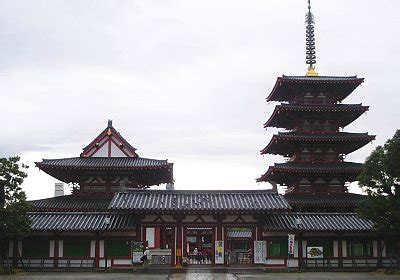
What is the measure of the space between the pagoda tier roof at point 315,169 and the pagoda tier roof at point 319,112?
470 centimetres

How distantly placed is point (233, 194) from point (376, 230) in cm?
1095

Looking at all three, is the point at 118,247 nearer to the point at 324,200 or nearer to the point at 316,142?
the point at 324,200

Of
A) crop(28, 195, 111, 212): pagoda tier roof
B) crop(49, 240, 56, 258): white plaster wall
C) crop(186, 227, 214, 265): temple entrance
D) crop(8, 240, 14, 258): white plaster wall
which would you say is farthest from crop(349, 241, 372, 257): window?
crop(8, 240, 14, 258): white plaster wall

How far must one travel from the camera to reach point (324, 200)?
1757 inches

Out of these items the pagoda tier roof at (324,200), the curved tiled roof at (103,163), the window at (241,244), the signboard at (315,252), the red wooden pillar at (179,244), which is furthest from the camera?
the window at (241,244)

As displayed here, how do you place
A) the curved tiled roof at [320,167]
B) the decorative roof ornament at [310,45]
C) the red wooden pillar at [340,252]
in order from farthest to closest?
1. the decorative roof ornament at [310,45]
2. the curved tiled roof at [320,167]
3. the red wooden pillar at [340,252]

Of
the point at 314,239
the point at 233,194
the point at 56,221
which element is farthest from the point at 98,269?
the point at 314,239

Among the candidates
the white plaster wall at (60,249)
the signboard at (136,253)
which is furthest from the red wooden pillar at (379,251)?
the white plaster wall at (60,249)

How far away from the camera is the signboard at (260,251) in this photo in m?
38.7

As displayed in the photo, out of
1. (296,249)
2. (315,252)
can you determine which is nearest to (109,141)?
(296,249)

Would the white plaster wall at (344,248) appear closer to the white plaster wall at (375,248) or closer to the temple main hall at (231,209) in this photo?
the temple main hall at (231,209)

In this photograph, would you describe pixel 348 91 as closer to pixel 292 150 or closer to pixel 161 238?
pixel 292 150

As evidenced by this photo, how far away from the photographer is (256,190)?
136 ft

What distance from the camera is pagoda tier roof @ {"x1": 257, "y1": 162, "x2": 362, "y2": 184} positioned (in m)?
45.2
